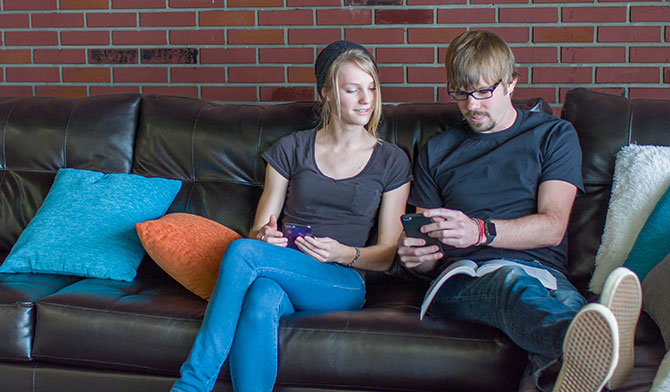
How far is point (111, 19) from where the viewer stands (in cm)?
306

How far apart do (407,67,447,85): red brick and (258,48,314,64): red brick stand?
0.44m

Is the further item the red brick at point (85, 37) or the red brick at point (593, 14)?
the red brick at point (85, 37)

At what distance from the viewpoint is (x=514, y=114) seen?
6.71 ft

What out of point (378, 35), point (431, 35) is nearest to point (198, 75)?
point (378, 35)

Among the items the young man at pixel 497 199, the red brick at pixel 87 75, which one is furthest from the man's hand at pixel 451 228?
the red brick at pixel 87 75

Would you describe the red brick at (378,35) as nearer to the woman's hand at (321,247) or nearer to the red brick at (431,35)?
the red brick at (431,35)

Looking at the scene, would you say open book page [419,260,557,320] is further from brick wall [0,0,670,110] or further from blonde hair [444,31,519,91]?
brick wall [0,0,670,110]

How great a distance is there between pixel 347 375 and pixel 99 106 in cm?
150

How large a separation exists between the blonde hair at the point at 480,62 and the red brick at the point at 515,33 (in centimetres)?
83

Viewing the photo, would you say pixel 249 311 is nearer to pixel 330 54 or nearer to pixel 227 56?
pixel 330 54

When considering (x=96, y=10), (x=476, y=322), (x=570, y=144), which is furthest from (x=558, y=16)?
(x=96, y=10)

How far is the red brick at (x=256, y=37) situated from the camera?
9.59 ft

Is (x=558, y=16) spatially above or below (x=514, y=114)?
above

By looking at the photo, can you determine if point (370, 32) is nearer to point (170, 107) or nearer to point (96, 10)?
point (170, 107)
